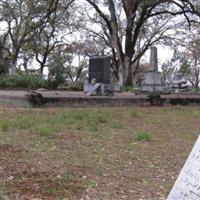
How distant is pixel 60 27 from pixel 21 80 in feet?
69.9

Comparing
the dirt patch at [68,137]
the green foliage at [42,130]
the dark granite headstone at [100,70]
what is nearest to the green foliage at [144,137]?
the dirt patch at [68,137]

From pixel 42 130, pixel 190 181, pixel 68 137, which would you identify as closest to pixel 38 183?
pixel 190 181

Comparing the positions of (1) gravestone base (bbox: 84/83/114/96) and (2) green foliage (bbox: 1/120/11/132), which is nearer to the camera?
(2) green foliage (bbox: 1/120/11/132)

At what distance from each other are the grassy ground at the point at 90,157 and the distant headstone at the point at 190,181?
1876 mm

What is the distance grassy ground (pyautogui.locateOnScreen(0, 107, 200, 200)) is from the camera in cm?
490

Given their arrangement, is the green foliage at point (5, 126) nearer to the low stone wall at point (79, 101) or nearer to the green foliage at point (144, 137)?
the green foliage at point (144, 137)

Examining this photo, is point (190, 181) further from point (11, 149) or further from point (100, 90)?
point (100, 90)

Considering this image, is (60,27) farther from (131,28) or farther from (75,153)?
(75,153)

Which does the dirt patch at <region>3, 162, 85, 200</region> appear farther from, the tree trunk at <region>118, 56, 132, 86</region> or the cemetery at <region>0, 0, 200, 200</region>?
the tree trunk at <region>118, 56, 132, 86</region>

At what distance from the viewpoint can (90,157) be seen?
6.51 metres

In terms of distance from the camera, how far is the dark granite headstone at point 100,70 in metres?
19.2

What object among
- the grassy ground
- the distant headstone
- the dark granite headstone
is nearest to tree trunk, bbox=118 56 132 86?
the dark granite headstone

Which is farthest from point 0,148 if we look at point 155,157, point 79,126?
point 79,126

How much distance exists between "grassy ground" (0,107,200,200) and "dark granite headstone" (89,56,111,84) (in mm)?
8073
